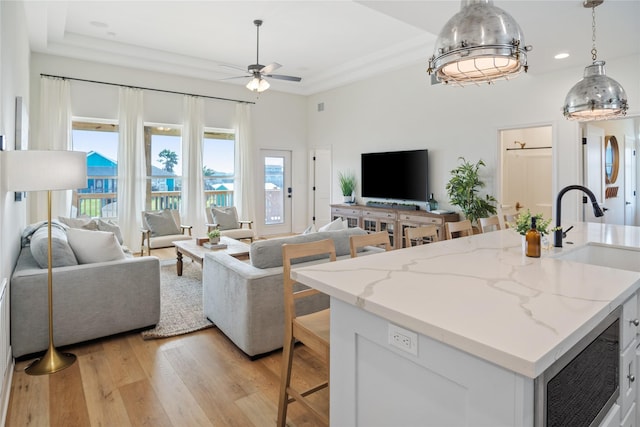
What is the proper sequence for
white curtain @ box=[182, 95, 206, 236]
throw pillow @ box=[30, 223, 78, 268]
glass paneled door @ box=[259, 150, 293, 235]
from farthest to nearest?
glass paneled door @ box=[259, 150, 293, 235] → white curtain @ box=[182, 95, 206, 236] → throw pillow @ box=[30, 223, 78, 268]

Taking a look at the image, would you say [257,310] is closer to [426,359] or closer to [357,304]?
[357,304]

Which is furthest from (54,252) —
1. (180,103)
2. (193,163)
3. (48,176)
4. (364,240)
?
(180,103)

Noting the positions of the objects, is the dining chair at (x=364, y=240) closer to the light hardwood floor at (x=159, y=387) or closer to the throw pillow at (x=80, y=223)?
the light hardwood floor at (x=159, y=387)

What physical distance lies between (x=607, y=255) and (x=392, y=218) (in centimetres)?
420

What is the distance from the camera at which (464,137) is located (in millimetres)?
5961

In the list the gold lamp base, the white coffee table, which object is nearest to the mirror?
the white coffee table

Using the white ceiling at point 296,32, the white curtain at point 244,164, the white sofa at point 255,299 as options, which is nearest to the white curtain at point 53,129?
the white ceiling at point 296,32

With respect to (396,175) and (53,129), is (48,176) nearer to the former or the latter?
(53,129)

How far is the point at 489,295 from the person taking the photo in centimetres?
139

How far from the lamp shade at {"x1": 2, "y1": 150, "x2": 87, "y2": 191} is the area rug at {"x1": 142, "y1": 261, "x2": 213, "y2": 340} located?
1.42m

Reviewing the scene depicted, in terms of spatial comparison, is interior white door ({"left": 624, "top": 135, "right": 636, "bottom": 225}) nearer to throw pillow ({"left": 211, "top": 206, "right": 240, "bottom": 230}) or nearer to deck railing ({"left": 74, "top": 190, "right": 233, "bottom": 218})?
throw pillow ({"left": 211, "top": 206, "right": 240, "bottom": 230})

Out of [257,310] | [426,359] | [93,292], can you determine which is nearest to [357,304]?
[426,359]

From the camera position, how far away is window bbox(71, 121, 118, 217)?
6449 mm

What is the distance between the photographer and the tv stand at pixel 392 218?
591cm
